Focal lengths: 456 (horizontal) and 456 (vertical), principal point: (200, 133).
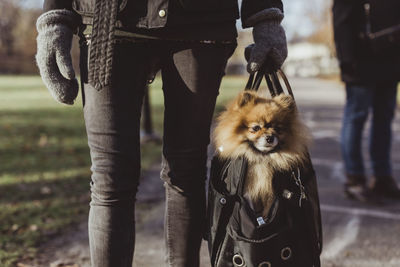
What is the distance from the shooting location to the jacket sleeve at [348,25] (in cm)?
359

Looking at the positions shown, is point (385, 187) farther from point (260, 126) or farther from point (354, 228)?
point (260, 126)

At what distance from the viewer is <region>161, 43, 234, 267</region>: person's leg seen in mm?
1826

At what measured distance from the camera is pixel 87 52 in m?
1.73

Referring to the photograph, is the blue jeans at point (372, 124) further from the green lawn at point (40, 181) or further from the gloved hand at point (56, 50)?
the gloved hand at point (56, 50)

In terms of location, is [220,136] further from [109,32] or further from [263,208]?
[109,32]

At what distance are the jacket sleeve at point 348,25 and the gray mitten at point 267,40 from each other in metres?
1.86

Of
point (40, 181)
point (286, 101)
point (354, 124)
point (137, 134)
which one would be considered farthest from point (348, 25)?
point (40, 181)

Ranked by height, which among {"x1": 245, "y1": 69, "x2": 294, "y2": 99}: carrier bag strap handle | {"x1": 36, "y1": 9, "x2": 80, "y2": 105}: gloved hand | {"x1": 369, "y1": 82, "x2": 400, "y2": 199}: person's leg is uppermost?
{"x1": 36, "y1": 9, "x2": 80, "y2": 105}: gloved hand

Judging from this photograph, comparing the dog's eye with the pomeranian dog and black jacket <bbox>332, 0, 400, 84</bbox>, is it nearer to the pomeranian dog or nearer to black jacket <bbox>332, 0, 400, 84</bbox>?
the pomeranian dog

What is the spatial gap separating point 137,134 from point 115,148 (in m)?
0.12

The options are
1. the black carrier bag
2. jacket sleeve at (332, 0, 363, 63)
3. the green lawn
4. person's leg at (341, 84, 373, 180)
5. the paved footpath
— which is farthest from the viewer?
person's leg at (341, 84, 373, 180)

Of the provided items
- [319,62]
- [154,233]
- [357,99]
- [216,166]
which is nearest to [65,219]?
[154,233]

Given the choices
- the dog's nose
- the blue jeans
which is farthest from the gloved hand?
the blue jeans

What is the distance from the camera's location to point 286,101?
1896 mm
